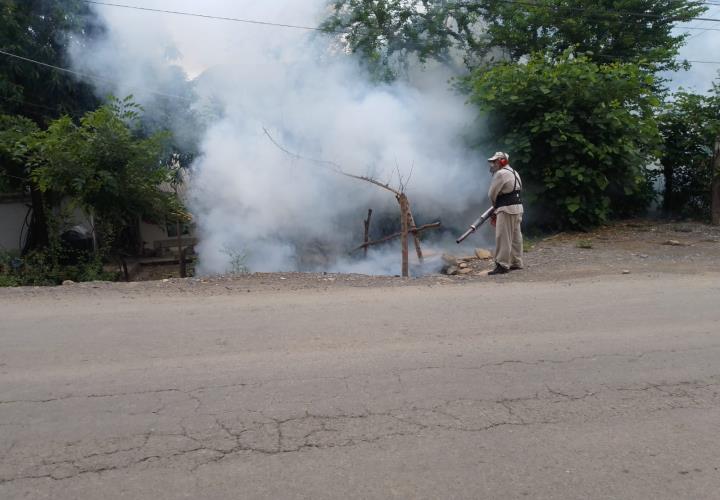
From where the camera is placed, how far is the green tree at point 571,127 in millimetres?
9711

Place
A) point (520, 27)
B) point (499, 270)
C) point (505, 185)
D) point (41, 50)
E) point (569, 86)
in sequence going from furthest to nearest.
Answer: point (520, 27)
point (41, 50)
point (569, 86)
point (499, 270)
point (505, 185)

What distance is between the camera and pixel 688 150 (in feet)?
38.8

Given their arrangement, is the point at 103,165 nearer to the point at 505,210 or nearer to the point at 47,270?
the point at 47,270

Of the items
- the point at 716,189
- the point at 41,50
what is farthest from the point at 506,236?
the point at 41,50

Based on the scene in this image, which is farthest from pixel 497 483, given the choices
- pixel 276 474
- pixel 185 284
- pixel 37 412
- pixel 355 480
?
pixel 185 284

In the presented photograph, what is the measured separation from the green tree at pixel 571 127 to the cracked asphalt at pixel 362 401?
16.4 feet

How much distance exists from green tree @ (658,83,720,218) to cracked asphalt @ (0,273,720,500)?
7.61 meters

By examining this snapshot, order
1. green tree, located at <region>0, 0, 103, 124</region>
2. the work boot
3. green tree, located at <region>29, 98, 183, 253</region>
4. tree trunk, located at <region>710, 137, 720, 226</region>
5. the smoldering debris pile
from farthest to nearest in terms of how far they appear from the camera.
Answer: tree trunk, located at <region>710, 137, 720, 226</region>
green tree, located at <region>0, 0, 103, 124</region>
green tree, located at <region>29, 98, 183, 253</region>
the smoldering debris pile
the work boot

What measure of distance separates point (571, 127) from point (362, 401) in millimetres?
8067

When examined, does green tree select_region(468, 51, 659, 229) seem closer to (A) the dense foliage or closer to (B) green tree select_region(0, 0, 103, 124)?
(A) the dense foliage

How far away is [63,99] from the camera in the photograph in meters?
10.5

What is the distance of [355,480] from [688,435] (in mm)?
1705

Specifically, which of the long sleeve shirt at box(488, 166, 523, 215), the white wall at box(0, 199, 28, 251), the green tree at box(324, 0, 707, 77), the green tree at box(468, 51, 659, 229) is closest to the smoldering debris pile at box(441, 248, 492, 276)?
the long sleeve shirt at box(488, 166, 523, 215)

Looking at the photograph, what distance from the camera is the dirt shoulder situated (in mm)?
6254
